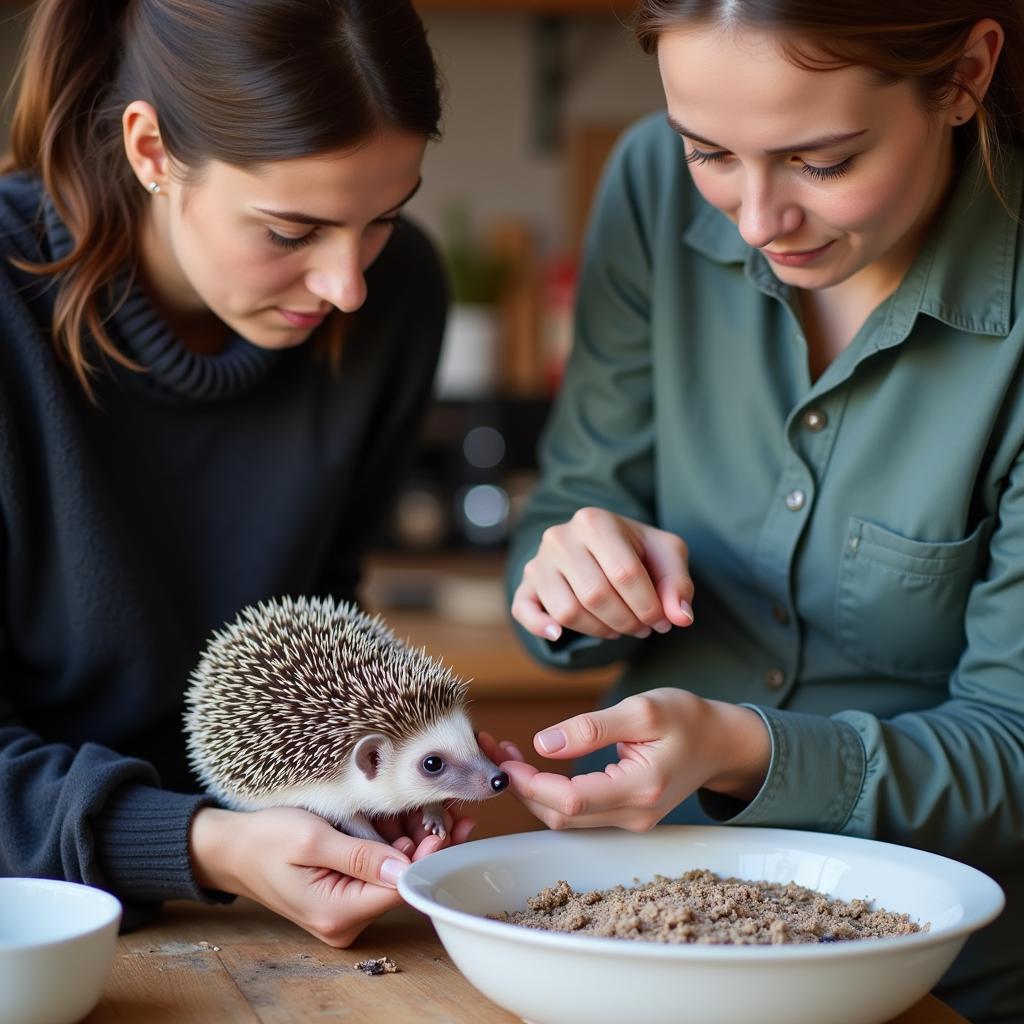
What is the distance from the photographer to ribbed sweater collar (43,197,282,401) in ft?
4.61

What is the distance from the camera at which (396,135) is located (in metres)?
1.28

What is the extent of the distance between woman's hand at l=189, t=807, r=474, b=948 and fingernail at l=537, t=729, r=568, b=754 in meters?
0.16

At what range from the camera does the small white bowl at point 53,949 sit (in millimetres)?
886

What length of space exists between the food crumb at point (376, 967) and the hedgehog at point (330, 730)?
0.14 meters

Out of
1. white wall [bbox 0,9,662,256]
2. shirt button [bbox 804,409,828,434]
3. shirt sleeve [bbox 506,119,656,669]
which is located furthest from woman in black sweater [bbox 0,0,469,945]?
white wall [bbox 0,9,662,256]

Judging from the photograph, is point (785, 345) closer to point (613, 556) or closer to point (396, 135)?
point (613, 556)

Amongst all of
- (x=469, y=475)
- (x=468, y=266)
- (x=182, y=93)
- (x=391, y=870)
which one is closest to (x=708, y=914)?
(x=391, y=870)

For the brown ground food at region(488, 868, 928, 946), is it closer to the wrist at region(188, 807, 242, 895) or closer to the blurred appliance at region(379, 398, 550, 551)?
the wrist at region(188, 807, 242, 895)

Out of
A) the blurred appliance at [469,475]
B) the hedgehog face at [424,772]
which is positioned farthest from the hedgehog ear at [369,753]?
the blurred appliance at [469,475]

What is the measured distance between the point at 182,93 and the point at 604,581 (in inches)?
26.5

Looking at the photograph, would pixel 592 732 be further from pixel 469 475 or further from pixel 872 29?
pixel 469 475

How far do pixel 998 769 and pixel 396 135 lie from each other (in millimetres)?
900

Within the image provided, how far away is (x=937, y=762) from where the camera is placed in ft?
4.04

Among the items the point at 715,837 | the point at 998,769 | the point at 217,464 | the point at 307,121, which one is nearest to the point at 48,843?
the point at 217,464
